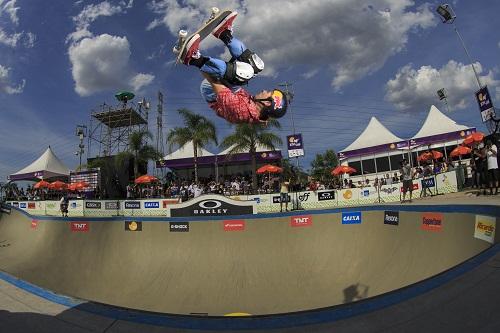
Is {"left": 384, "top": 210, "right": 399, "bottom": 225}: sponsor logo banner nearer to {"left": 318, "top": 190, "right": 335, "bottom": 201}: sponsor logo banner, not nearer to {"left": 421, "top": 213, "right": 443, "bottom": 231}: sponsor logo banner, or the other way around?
{"left": 421, "top": 213, "right": 443, "bottom": 231}: sponsor logo banner

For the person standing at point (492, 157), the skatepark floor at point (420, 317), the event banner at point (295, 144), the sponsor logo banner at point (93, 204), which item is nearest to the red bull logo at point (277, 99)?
the skatepark floor at point (420, 317)

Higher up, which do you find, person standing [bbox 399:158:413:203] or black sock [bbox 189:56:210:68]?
black sock [bbox 189:56:210:68]

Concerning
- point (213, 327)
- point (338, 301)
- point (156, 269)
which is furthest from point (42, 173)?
point (213, 327)

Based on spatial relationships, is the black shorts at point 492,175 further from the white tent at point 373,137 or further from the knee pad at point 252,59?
the white tent at point 373,137

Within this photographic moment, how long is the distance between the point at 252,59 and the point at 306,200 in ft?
46.2

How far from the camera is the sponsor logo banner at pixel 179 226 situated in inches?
635

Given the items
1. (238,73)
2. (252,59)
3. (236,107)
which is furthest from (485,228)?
(238,73)

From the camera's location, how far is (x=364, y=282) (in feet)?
37.5

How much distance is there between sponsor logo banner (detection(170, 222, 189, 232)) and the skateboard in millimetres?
11147

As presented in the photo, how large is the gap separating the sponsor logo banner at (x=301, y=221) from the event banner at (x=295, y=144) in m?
7.05

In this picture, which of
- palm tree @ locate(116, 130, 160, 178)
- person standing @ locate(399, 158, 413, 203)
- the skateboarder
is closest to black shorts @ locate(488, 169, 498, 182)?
person standing @ locate(399, 158, 413, 203)

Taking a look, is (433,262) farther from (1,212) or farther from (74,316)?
(1,212)

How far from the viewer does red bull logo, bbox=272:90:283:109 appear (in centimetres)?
657

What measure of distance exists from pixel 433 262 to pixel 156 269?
1027cm
